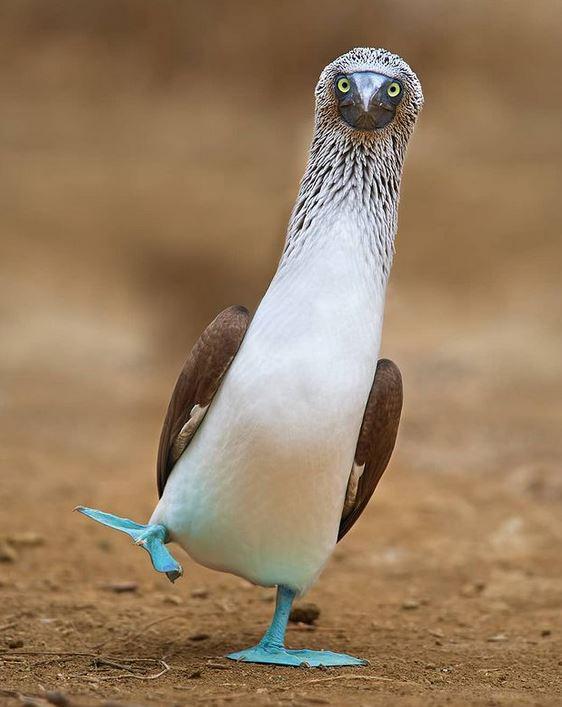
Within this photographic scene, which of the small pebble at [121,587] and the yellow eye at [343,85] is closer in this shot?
the yellow eye at [343,85]

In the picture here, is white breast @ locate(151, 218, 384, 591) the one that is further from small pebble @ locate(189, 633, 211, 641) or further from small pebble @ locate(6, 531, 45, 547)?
small pebble @ locate(6, 531, 45, 547)

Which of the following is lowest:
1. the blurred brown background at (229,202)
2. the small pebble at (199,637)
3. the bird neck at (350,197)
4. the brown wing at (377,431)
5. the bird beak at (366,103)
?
the small pebble at (199,637)

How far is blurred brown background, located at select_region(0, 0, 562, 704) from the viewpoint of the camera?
1365cm

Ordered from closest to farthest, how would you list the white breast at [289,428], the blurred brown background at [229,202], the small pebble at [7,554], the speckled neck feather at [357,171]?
the white breast at [289,428] < the speckled neck feather at [357,171] < the small pebble at [7,554] < the blurred brown background at [229,202]

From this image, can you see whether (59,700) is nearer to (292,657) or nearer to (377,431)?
(292,657)

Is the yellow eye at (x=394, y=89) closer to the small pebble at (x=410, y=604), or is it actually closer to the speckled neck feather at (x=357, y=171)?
the speckled neck feather at (x=357, y=171)

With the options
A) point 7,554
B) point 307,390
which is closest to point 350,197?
point 307,390

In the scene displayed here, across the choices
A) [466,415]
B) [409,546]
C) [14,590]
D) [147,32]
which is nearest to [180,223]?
[147,32]

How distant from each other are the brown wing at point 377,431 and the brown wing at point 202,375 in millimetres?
605

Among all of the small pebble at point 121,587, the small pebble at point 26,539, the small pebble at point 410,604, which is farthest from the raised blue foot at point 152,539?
the small pebble at point 26,539

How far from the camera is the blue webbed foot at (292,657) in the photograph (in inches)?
169

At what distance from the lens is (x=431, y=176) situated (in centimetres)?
1872

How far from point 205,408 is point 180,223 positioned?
48.2ft

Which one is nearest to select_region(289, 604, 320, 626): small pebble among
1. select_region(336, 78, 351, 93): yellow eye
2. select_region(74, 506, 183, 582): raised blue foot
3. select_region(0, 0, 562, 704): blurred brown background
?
select_region(74, 506, 183, 582): raised blue foot
